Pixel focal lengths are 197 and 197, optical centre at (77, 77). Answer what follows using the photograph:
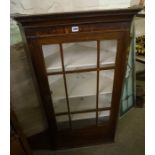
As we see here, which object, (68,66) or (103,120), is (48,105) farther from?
(103,120)

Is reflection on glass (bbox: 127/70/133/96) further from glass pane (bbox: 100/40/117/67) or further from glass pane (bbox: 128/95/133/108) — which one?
glass pane (bbox: 100/40/117/67)

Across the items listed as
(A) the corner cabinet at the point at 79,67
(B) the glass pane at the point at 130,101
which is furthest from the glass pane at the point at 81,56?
(B) the glass pane at the point at 130,101

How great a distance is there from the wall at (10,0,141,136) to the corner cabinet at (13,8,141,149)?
0.64 feet

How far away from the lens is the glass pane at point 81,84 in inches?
54.0

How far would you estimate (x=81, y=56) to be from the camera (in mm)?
1344

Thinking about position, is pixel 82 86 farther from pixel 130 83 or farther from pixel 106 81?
pixel 130 83

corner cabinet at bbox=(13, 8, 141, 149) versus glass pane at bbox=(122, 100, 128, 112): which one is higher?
corner cabinet at bbox=(13, 8, 141, 149)

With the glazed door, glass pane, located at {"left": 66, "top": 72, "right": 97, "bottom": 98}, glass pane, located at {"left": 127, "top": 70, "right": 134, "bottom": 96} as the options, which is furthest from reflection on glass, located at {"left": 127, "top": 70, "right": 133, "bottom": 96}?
glass pane, located at {"left": 66, "top": 72, "right": 97, "bottom": 98}

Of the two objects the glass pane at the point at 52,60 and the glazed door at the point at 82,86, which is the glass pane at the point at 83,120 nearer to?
the glazed door at the point at 82,86

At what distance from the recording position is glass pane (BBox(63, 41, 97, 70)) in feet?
4.18

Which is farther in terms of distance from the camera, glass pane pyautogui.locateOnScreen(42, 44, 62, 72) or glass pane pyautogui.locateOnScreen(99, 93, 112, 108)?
glass pane pyautogui.locateOnScreen(99, 93, 112, 108)

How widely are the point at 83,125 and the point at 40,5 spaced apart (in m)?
0.98

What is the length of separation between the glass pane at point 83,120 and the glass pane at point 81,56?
0.47 metres
